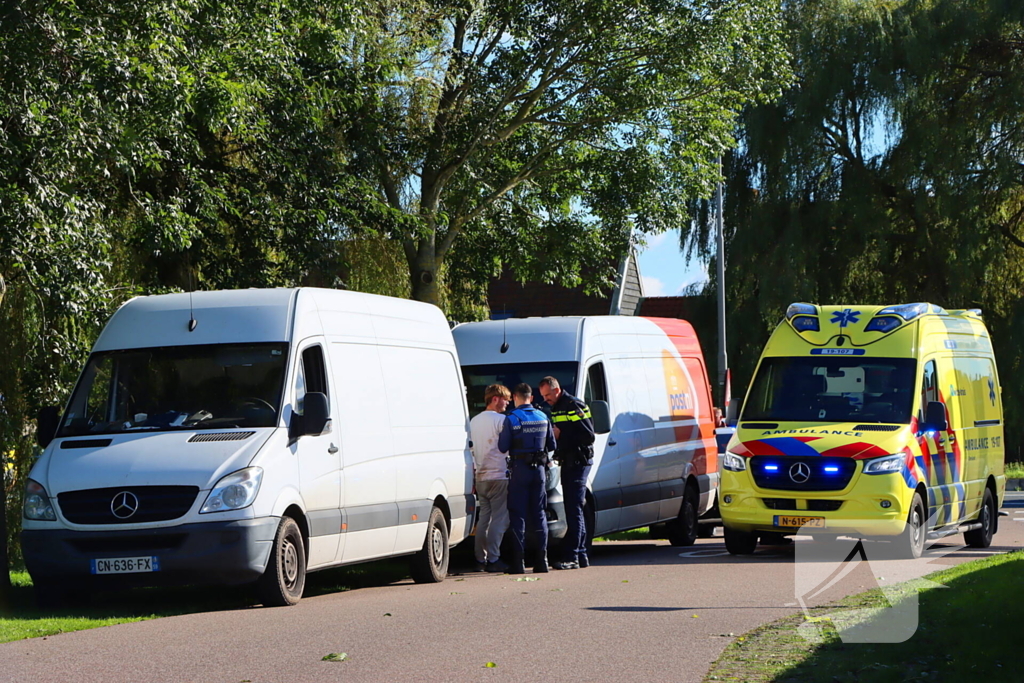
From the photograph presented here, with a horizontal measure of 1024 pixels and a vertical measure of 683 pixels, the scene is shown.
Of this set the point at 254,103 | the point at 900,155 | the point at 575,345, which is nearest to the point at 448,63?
the point at 254,103

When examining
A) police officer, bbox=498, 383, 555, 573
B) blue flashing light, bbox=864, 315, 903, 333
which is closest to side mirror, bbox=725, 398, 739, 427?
blue flashing light, bbox=864, 315, 903, 333

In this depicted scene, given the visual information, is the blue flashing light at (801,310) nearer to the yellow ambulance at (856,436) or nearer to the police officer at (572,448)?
the yellow ambulance at (856,436)

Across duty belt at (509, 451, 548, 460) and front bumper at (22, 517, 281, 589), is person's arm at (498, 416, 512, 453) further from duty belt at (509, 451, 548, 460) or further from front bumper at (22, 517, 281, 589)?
front bumper at (22, 517, 281, 589)

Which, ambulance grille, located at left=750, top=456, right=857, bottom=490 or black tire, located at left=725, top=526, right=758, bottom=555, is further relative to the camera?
black tire, located at left=725, top=526, right=758, bottom=555

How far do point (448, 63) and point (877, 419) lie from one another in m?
10.7

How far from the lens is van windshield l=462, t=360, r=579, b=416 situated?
15.8 metres

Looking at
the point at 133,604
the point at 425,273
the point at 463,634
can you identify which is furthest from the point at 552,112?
the point at 463,634

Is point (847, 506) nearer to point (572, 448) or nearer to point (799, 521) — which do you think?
point (799, 521)

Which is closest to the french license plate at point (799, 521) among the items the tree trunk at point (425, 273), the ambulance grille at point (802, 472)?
the ambulance grille at point (802, 472)

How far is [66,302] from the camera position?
1509cm

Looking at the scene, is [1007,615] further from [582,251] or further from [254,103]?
[582,251]

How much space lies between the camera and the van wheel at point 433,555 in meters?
13.6

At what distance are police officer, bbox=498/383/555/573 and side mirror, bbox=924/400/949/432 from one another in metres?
4.33

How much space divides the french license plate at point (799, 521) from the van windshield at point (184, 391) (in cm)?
624
